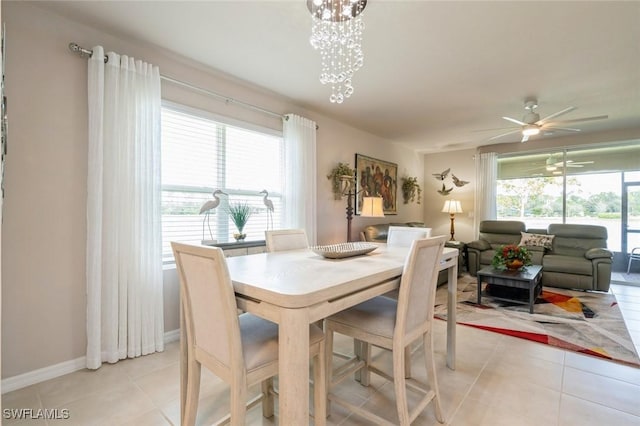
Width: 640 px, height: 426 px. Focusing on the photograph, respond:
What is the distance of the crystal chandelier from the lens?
1.95 m

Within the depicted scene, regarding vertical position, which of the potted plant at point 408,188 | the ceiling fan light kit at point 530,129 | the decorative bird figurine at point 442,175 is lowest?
the potted plant at point 408,188

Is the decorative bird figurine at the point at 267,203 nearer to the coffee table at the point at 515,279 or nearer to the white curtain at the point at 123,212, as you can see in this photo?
the white curtain at the point at 123,212

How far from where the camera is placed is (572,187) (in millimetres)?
5363

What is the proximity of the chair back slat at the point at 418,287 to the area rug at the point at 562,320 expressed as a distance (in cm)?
171

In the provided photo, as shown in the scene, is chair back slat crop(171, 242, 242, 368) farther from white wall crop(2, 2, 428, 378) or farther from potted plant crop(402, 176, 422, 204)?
potted plant crop(402, 176, 422, 204)

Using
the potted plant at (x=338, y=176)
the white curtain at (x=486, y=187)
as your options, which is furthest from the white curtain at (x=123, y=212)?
the white curtain at (x=486, y=187)

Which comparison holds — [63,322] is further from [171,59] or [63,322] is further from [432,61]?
[432,61]

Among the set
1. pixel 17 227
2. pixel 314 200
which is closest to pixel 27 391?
pixel 17 227

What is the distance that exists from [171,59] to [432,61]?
2297 mm

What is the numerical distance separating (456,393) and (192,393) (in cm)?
157

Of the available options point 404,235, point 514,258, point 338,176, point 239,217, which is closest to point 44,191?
point 239,217

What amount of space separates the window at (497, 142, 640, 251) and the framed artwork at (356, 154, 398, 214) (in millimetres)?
2178

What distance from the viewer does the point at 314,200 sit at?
3.89 m

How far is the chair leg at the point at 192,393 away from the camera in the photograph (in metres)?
1.44
